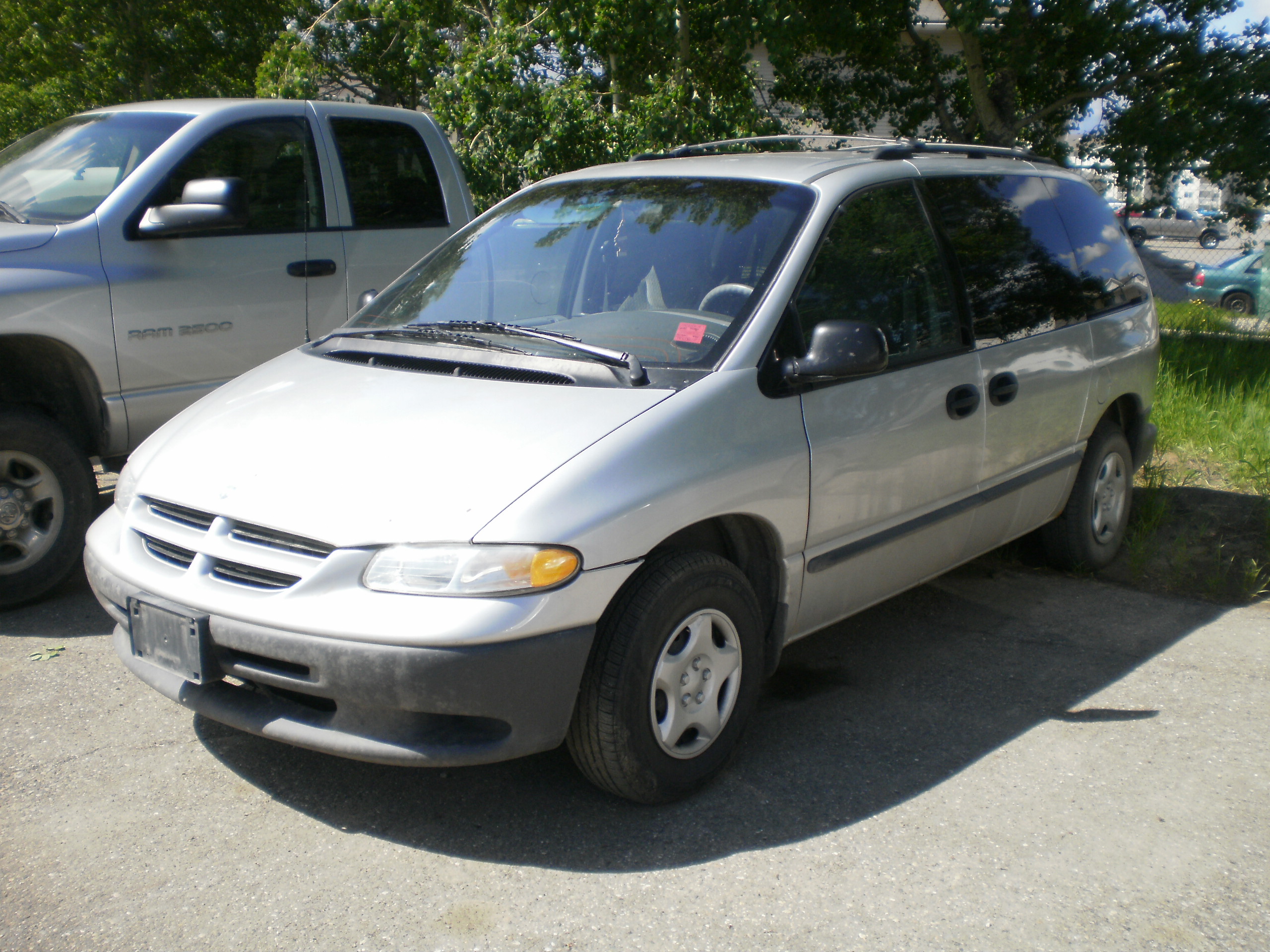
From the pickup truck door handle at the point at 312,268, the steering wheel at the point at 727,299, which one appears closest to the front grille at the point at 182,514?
the steering wheel at the point at 727,299

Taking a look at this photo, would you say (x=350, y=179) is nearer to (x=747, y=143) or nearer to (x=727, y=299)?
(x=747, y=143)

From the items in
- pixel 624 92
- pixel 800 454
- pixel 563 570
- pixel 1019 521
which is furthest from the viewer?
pixel 624 92

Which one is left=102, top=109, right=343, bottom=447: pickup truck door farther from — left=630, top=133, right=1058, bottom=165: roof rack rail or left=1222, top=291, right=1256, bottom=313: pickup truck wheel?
left=1222, top=291, right=1256, bottom=313: pickup truck wheel

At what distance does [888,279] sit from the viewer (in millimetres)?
3875

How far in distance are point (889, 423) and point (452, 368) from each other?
54.7 inches

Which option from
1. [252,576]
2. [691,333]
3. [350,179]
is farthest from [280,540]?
[350,179]

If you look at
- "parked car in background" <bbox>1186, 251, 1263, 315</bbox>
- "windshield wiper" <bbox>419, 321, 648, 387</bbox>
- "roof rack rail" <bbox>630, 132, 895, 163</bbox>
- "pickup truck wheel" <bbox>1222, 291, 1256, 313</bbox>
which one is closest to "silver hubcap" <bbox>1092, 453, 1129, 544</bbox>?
"roof rack rail" <bbox>630, 132, 895, 163</bbox>

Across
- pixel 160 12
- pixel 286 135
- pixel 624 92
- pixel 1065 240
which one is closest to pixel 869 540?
pixel 1065 240

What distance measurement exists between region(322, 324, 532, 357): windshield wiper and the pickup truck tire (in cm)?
138

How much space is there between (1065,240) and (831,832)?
291 cm

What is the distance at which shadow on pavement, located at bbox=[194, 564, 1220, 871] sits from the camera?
3062 mm

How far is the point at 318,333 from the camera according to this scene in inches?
215

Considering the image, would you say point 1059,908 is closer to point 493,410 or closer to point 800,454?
point 800,454

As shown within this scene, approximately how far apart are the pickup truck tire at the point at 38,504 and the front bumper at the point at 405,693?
2.07 m
